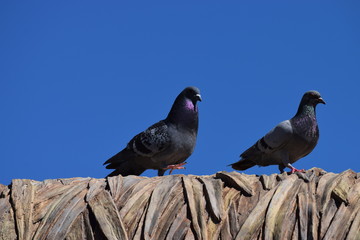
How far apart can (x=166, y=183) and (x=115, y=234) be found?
67cm

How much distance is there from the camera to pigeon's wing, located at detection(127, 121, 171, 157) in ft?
24.2

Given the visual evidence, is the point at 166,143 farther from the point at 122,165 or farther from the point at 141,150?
the point at 122,165

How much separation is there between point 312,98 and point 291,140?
786 millimetres

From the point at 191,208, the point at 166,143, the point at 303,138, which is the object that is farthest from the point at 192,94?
the point at 191,208

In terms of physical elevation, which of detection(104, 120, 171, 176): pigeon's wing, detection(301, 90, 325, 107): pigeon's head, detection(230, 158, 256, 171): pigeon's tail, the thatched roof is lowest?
the thatched roof

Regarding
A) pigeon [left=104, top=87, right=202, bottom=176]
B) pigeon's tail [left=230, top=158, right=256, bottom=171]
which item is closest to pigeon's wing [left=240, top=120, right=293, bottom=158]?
pigeon's tail [left=230, top=158, right=256, bottom=171]

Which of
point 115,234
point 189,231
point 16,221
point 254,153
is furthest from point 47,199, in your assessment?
point 254,153

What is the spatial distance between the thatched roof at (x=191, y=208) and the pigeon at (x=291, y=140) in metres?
2.68

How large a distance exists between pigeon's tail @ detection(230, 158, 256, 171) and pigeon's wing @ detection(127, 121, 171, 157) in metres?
1.27

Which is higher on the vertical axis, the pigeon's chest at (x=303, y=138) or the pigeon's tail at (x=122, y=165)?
the pigeon's chest at (x=303, y=138)

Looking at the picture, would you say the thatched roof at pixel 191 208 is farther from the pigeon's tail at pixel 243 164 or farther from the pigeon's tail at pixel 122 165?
the pigeon's tail at pixel 243 164

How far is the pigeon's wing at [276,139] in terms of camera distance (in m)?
7.65

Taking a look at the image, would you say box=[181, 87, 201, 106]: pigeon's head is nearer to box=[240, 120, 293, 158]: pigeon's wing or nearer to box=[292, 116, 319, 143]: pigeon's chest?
box=[240, 120, 293, 158]: pigeon's wing

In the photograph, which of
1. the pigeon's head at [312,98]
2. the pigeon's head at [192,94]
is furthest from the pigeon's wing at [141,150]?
the pigeon's head at [312,98]
